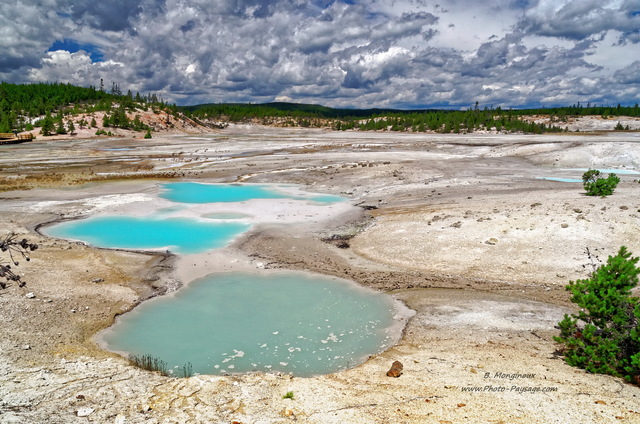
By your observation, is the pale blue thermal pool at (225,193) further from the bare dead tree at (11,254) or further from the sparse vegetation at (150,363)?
the sparse vegetation at (150,363)

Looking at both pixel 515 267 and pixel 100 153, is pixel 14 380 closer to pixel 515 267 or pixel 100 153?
pixel 515 267

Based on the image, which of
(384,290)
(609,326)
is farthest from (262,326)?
(609,326)

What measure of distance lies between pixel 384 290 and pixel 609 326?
6035 mm

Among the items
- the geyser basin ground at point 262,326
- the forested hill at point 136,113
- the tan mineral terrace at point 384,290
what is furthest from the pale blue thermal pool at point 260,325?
the forested hill at point 136,113

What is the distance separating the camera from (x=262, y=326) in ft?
35.9

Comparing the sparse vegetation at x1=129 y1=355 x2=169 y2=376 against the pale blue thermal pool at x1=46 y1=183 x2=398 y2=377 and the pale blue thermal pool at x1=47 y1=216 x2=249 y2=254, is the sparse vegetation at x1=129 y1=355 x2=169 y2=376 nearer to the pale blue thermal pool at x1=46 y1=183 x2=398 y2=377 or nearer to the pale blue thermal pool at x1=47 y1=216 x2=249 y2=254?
the pale blue thermal pool at x1=46 y1=183 x2=398 y2=377

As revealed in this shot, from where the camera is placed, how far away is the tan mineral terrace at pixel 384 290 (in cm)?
659

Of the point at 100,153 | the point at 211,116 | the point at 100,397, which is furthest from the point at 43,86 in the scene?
the point at 100,397

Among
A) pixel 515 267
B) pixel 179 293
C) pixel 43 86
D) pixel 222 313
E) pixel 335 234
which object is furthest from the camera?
pixel 43 86

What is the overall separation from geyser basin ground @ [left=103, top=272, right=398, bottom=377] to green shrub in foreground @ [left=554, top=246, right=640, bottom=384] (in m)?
3.86

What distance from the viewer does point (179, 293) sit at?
12891 millimetres

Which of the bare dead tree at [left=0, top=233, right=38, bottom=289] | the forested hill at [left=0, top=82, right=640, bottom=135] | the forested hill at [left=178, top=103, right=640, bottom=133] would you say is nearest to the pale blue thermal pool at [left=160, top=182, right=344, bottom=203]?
the bare dead tree at [left=0, top=233, right=38, bottom=289]

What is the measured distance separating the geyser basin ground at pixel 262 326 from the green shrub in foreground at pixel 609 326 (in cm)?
386

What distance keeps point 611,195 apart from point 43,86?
154506 mm
